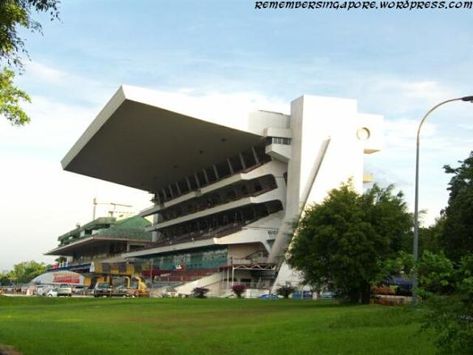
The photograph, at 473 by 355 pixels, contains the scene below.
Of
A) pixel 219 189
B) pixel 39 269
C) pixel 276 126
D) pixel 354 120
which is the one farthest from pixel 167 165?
pixel 39 269

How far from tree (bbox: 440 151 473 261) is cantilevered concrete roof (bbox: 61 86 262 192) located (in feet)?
98.3

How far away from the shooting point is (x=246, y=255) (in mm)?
77125

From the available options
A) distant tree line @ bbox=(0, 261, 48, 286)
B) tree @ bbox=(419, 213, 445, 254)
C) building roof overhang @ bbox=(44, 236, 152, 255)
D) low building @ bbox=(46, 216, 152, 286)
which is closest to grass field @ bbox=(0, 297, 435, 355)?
tree @ bbox=(419, 213, 445, 254)

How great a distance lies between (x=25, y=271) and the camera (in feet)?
602

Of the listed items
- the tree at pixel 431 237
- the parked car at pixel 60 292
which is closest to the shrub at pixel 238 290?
the tree at pixel 431 237

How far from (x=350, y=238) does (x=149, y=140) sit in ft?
152

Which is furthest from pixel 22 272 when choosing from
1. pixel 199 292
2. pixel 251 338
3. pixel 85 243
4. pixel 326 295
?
pixel 251 338

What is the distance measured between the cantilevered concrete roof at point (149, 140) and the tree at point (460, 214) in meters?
30.0

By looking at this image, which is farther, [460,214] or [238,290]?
[238,290]

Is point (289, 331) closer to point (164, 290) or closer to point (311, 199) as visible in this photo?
point (311, 199)

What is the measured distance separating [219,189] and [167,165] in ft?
32.6

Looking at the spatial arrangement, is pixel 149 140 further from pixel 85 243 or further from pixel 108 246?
pixel 85 243

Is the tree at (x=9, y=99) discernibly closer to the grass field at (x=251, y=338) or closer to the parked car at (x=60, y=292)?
the grass field at (x=251, y=338)

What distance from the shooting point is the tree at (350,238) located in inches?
1359
